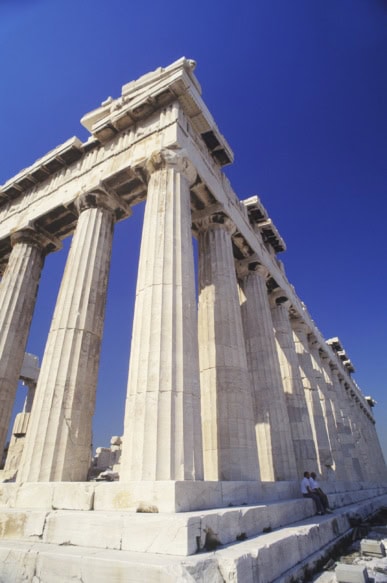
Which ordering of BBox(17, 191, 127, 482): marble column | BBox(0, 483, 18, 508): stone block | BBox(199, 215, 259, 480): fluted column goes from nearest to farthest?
BBox(0, 483, 18, 508): stone block → BBox(17, 191, 127, 482): marble column → BBox(199, 215, 259, 480): fluted column

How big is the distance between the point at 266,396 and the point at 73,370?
840cm

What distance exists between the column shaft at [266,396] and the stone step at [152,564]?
8099mm

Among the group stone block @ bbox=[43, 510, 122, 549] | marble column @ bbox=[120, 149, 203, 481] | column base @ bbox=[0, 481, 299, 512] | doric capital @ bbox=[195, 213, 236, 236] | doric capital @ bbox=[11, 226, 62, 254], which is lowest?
stone block @ bbox=[43, 510, 122, 549]

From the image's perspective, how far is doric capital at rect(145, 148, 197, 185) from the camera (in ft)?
36.1

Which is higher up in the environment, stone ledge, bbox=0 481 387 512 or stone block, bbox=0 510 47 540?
stone ledge, bbox=0 481 387 512

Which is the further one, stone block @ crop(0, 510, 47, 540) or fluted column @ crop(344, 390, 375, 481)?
fluted column @ crop(344, 390, 375, 481)

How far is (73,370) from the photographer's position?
975 cm

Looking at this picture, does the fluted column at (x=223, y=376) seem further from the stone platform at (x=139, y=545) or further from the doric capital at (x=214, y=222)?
the stone platform at (x=139, y=545)

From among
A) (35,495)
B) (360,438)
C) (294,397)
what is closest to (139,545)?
(35,495)

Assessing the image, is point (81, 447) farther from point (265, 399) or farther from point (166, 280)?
point (265, 399)

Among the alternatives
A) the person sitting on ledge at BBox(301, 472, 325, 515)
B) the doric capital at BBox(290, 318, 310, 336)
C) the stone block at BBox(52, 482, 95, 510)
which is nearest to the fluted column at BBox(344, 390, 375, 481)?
the doric capital at BBox(290, 318, 310, 336)

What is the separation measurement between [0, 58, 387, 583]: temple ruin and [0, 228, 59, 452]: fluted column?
3.1 inches

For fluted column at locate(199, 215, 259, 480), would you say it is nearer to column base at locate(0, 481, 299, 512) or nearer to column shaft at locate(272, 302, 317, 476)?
column base at locate(0, 481, 299, 512)

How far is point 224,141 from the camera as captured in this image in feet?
48.0
